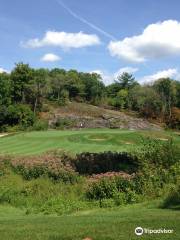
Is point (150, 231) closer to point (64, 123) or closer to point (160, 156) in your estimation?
point (160, 156)

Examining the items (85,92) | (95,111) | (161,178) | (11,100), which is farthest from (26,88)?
(161,178)

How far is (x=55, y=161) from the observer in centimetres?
1956

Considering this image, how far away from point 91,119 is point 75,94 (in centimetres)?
2316

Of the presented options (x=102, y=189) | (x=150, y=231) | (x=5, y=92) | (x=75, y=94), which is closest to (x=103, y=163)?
(x=102, y=189)

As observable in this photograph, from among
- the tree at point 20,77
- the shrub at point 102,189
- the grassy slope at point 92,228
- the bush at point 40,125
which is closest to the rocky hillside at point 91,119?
the bush at point 40,125

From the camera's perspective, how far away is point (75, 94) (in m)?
101

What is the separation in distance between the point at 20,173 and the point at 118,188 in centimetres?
666

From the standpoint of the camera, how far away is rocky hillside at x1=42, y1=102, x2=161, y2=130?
75.8 m

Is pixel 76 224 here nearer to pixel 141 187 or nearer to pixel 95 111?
pixel 141 187

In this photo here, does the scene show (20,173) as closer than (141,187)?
No

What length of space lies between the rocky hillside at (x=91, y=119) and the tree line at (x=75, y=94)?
3370 millimetres

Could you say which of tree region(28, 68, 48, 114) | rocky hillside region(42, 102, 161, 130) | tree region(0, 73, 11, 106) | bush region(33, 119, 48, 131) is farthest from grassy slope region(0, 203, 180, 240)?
tree region(28, 68, 48, 114)

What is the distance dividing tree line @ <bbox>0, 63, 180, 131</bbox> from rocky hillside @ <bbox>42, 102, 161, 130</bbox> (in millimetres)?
3370

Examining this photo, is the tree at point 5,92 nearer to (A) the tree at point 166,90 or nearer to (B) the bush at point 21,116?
(B) the bush at point 21,116
